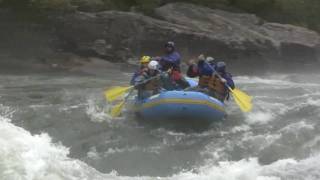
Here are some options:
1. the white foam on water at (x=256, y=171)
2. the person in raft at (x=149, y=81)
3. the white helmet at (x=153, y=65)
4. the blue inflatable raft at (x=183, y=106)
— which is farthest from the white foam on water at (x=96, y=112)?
the white foam on water at (x=256, y=171)

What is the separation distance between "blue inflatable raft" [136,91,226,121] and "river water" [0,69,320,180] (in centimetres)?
25

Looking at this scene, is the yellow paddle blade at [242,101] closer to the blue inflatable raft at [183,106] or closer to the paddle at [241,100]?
the paddle at [241,100]

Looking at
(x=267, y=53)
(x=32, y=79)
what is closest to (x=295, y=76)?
(x=267, y=53)

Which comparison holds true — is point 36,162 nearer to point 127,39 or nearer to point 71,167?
point 71,167

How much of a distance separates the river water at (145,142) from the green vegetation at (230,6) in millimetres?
5881

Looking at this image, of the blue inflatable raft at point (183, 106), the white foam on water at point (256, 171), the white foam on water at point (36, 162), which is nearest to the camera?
the white foam on water at point (36, 162)

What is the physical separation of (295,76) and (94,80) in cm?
679

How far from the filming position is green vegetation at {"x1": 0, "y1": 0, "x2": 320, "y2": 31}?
19.5 m

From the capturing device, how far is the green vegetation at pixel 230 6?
1952 centimetres

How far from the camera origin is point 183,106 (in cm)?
1104

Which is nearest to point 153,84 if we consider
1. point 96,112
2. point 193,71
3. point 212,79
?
point 193,71

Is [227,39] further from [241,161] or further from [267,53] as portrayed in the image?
[241,161]

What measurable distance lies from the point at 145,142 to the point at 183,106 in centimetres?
100

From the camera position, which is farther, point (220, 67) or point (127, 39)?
point (127, 39)
